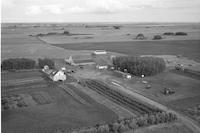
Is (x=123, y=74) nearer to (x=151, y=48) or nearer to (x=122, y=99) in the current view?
(x=122, y=99)

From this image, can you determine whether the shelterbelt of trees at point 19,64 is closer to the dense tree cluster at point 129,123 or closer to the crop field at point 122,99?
the crop field at point 122,99

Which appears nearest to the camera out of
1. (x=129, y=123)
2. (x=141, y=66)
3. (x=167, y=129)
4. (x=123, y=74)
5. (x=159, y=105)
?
(x=167, y=129)

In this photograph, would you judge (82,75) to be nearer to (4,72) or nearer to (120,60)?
(120,60)

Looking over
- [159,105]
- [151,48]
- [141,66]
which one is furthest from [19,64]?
[151,48]

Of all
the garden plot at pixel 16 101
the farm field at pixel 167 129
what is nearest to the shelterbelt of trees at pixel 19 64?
the garden plot at pixel 16 101

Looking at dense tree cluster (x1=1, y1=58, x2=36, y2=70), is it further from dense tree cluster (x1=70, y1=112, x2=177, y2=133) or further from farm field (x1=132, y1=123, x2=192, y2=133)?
farm field (x1=132, y1=123, x2=192, y2=133)
